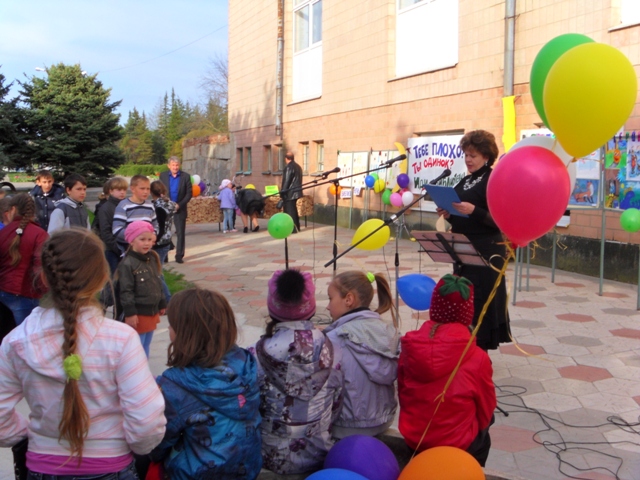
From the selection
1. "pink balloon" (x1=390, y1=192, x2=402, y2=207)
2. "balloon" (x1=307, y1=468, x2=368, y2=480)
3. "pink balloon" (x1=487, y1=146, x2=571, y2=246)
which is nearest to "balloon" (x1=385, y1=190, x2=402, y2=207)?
"pink balloon" (x1=390, y1=192, x2=402, y2=207)

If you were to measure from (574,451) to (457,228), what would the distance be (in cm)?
165

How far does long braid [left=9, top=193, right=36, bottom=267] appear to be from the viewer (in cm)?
462

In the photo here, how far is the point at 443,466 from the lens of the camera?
2631 mm

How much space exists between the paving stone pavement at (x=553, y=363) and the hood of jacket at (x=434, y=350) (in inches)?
19.2

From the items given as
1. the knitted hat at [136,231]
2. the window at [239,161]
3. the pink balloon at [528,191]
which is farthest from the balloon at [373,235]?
the window at [239,161]

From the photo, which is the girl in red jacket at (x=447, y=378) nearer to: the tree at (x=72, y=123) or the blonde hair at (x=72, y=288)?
the blonde hair at (x=72, y=288)

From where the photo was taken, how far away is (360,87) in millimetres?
15656

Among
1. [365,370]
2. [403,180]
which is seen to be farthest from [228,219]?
[365,370]

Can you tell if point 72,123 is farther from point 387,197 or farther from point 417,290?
point 417,290

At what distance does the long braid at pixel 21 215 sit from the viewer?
4621 mm

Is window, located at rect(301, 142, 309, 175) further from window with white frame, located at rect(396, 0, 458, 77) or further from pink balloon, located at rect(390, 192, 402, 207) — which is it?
pink balloon, located at rect(390, 192, 402, 207)

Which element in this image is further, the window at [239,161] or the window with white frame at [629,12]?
the window at [239,161]

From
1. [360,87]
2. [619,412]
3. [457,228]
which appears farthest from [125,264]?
[360,87]

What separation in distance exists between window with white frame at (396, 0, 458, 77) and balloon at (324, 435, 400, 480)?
10.6 m
